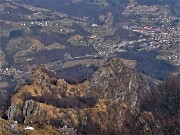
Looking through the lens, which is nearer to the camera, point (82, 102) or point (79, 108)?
point (79, 108)

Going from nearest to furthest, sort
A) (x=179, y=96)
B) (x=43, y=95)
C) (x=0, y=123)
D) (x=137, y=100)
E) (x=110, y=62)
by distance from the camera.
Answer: (x=0, y=123)
(x=43, y=95)
(x=179, y=96)
(x=137, y=100)
(x=110, y=62)

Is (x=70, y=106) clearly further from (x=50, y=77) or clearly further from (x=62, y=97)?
(x=50, y=77)

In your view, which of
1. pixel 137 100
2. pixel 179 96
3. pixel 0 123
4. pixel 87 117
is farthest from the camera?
pixel 137 100

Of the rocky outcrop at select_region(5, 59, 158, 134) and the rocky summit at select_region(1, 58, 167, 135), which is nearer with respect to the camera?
the rocky summit at select_region(1, 58, 167, 135)

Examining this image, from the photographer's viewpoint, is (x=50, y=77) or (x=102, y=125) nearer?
(x=102, y=125)

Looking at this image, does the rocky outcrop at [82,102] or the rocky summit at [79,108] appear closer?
the rocky summit at [79,108]

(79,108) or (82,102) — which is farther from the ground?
(79,108)

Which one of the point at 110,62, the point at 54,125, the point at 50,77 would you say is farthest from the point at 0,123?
the point at 110,62
